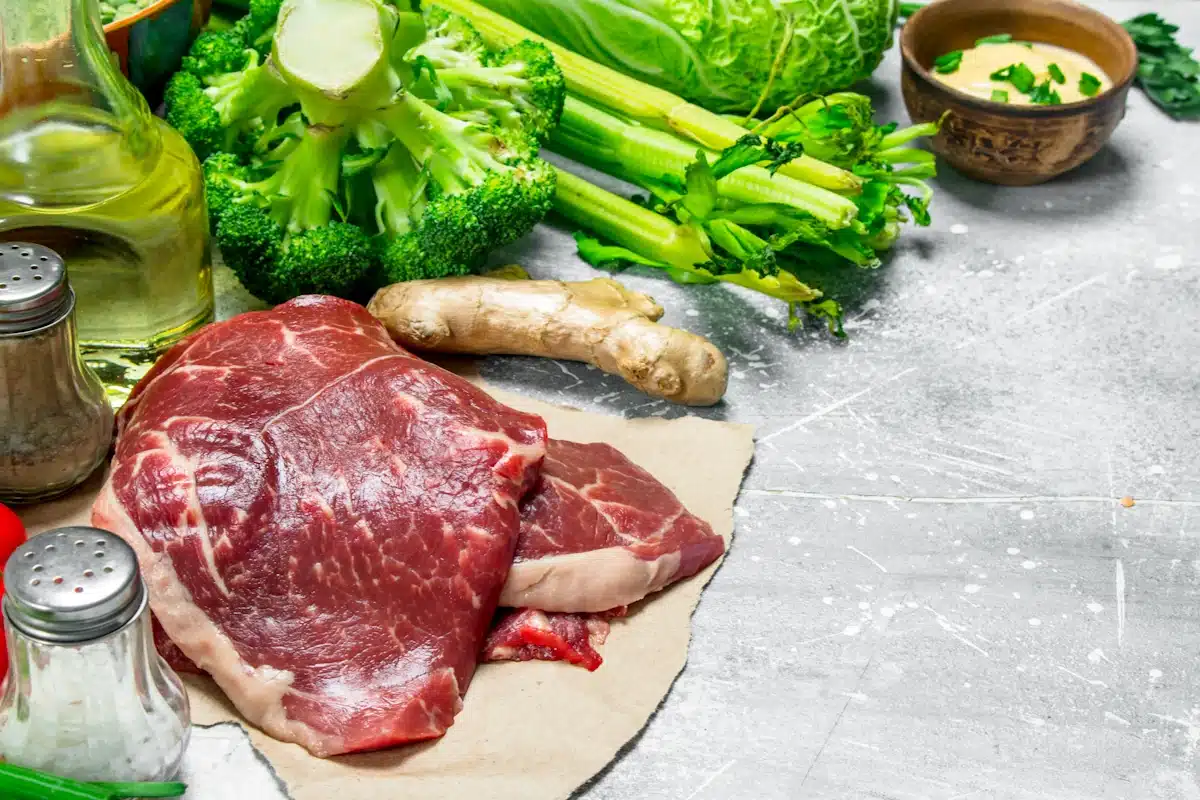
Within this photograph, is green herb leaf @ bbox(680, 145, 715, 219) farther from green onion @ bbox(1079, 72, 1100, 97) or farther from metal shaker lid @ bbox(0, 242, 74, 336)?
metal shaker lid @ bbox(0, 242, 74, 336)

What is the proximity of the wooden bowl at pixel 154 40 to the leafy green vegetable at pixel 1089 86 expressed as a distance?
189cm

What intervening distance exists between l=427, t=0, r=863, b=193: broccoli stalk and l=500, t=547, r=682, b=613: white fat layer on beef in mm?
1024

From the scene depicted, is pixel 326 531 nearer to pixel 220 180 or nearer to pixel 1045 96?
pixel 220 180

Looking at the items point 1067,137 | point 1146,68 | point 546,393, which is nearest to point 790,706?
point 546,393

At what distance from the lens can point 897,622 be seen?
2.21 meters

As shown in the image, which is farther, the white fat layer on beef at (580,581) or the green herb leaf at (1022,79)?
the green herb leaf at (1022,79)

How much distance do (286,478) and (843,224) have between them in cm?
124

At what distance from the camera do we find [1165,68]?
3.45 metres

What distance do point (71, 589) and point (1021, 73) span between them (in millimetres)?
2331

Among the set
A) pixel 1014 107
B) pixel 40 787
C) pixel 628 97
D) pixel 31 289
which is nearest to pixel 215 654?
pixel 40 787

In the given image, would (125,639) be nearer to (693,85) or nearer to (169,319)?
(169,319)

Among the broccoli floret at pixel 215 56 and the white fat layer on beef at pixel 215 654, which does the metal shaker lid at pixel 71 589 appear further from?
the broccoli floret at pixel 215 56

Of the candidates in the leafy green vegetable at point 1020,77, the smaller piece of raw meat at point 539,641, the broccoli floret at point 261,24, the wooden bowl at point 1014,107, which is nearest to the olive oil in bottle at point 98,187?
the broccoli floret at point 261,24

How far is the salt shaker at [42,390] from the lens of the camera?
2031mm
